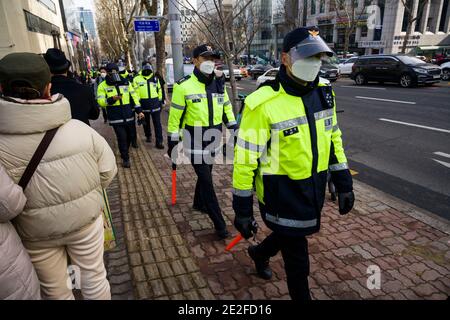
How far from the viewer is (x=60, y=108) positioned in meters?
1.81

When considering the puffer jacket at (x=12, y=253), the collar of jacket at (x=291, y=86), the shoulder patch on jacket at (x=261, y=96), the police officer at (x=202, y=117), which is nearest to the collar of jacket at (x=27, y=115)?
the puffer jacket at (x=12, y=253)

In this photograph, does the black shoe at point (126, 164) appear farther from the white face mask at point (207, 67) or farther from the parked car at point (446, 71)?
the parked car at point (446, 71)

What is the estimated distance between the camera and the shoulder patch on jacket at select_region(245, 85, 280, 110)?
218 centimetres

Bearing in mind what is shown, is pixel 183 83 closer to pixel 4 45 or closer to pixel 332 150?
pixel 332 150

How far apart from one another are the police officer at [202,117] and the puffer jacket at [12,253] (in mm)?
2134

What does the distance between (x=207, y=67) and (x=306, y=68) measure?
1.66 meters

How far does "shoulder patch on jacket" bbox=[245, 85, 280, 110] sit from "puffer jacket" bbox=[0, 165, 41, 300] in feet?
4.82

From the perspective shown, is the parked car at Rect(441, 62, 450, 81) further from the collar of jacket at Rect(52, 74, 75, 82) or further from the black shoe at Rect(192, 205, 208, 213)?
the collar of jacket at Rect(52, 74, 75, 82)

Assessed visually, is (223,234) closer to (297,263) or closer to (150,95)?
(297,263)

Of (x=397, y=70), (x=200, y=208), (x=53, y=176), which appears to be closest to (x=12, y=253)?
(x=53, y=176)

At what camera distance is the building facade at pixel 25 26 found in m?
13.4

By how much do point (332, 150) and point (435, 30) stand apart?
5520cm
